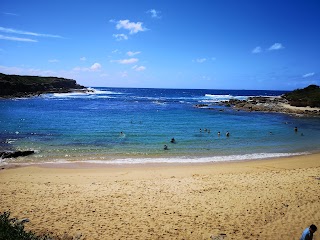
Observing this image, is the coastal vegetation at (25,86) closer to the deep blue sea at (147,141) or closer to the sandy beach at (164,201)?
the deep blue sea at (147,141)

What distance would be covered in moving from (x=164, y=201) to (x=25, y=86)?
10823 centimetres

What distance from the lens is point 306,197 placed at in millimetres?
13961

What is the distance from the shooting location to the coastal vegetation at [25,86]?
93.4 metres

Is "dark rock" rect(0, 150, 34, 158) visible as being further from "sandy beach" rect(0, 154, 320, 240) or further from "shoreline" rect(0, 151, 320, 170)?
"sandy beach" rect(0, 154, 320, 240)

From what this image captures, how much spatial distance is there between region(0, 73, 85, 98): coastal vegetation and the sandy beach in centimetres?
8651

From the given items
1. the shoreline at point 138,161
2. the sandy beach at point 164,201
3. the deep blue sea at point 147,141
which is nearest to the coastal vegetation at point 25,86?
the deep blue sea at point 147,141

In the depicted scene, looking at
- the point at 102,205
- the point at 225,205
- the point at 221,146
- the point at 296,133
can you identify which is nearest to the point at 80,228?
the point at 102,205

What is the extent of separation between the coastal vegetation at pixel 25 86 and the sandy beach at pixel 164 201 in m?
86.5

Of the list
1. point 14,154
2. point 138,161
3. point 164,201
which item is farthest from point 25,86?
point 164,201

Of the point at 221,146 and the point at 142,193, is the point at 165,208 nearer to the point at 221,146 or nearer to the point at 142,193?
the point at 142,193

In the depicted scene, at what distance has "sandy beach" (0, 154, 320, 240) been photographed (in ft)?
35.9

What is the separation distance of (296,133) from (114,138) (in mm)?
24342

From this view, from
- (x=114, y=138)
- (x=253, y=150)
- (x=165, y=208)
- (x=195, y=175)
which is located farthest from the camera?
(x=114, y=138)

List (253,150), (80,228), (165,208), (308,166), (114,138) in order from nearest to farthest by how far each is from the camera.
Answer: (80,228), (165,208), (308,166), (253,150), (114,138)
